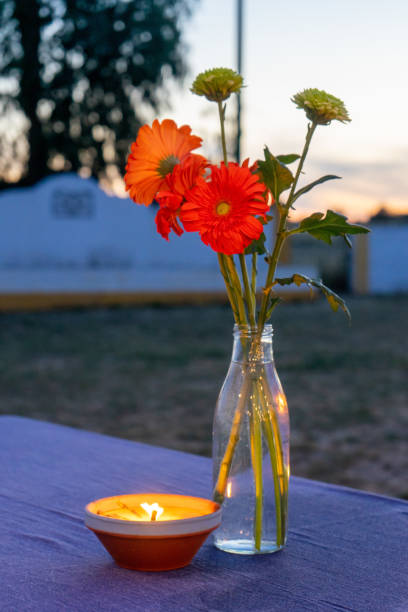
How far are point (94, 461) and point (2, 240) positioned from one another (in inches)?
371

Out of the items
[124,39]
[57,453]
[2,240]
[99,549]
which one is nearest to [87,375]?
[57,453]

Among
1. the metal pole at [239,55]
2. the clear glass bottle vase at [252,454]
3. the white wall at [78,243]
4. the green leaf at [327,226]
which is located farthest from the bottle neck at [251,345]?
the metal pole at [239,55]

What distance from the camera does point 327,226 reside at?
2.53 ft

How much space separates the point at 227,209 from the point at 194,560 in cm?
34

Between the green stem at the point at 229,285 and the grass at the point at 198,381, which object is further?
the grass at the point at 198,381

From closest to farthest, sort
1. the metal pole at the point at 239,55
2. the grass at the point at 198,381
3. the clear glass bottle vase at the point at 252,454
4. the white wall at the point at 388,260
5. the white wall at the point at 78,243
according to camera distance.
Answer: the clear glass bottle vase at the point at 252,454 → the grass at the point at 198,381 → the white wall at the point at 78,243 → the metal pole at the point at 239,55 → the white wall at the point at 388,260

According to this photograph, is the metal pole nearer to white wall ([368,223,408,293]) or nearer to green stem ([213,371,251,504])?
white wall ([368,223,408,293])

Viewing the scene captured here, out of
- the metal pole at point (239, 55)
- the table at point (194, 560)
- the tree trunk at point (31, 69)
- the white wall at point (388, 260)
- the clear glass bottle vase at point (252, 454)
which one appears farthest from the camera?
the white wall at point (388, 260)

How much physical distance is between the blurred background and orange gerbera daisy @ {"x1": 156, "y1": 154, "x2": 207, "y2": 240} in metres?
1.42

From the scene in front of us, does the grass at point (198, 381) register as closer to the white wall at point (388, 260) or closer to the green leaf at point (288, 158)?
the green leaf at point (288, 158)

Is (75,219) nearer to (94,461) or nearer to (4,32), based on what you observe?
(4,32)

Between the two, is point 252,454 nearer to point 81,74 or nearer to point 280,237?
point 280,237

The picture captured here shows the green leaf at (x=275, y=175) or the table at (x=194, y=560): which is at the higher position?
the green leaf at (x=275, y=175)

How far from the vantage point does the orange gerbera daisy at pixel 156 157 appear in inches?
31.5
